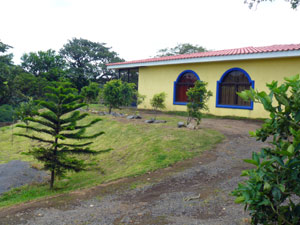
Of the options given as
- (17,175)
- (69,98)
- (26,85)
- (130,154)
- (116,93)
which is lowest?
(17,175)

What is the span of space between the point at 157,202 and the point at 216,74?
35.5ft

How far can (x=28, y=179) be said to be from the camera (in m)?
7.82

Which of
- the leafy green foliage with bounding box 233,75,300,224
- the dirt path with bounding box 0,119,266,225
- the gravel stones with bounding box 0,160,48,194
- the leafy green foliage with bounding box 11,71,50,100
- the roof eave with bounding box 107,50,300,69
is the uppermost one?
the roof eave with bounding box 107,50,300,69

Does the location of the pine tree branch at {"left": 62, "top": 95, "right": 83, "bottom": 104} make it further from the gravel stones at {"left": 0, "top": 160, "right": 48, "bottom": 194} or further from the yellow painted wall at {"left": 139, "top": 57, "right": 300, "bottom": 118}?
the yellow painted wall at {"left": 139, "top": 57, "right": 300, "bottom": 118}

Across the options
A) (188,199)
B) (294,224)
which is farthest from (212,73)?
(294,224)

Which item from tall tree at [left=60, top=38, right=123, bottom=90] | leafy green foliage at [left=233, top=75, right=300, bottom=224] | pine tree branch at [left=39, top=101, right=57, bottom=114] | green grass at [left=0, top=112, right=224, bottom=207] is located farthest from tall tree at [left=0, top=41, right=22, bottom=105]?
leafy green foliage at [left=233, top=75, right=300, bottom=224]

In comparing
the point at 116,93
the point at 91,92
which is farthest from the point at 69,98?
the point at 91,92

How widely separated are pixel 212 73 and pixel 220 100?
143cm

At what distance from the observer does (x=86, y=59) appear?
33.1 metres

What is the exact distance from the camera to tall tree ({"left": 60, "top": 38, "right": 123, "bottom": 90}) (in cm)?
3041

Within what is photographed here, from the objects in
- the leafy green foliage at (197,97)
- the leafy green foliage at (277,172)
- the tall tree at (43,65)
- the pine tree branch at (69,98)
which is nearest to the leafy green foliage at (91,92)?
the leafy green foliage at (197,97)

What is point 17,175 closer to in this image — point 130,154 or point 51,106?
point 51,106

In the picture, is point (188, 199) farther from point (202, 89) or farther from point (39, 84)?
point (39, 84)

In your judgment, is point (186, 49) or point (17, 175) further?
point (186, 49)
